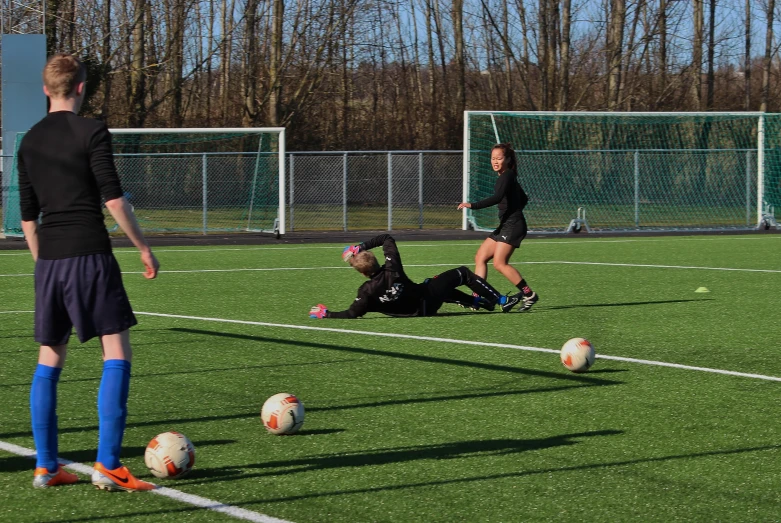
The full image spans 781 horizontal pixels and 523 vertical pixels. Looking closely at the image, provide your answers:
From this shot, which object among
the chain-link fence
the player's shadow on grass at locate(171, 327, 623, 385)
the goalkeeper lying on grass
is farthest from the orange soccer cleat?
the chain-link fence

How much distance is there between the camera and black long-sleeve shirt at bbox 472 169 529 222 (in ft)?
35.2

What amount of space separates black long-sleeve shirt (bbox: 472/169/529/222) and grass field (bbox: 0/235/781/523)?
3.67 ft

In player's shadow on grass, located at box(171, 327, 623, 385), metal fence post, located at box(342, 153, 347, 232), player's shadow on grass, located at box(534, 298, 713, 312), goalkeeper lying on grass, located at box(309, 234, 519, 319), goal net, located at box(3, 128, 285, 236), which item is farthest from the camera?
metal fence post, located at box(342, 153, 347, 232)

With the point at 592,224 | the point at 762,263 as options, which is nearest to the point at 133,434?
the point at 762,263

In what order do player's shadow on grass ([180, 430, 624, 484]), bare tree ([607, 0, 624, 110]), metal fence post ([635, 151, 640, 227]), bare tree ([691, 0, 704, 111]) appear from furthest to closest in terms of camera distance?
bare tree ([691, 0, 704, 111])
bare tree ([607, 0, 624, 110])
metal fence post ([635, 151, 640, 227])
player's shadow on grass ([180, 430, 624, 484])

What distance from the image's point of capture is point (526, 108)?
39125mm

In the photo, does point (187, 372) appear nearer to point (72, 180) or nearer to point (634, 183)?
point (72, 180)

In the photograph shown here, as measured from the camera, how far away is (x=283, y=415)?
5.64m

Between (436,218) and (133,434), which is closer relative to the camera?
(133,434)

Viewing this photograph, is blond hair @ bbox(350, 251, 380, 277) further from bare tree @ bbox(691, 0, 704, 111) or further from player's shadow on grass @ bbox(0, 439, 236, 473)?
bare tree @ bbox(691, 0, 704, 111)

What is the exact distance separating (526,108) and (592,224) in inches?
545

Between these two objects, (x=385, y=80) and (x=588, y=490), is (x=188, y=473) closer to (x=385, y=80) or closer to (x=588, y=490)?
(x=588, y=490)

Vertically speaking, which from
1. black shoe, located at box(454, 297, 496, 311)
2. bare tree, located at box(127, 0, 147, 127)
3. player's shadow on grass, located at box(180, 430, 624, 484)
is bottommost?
player's shadow on grass, located at box(180, 430, 624, 484)

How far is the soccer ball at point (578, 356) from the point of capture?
7.53 m
